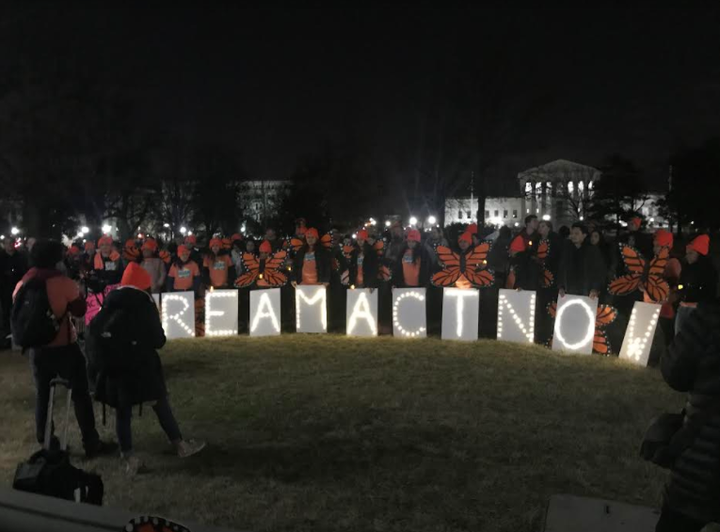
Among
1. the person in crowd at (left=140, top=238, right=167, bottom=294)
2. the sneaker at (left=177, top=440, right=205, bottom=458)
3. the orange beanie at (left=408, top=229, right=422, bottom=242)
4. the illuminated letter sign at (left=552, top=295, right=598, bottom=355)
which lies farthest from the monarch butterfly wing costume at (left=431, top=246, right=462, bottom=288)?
the sneaker at (left=177, top=440, right=205, bottom=458)

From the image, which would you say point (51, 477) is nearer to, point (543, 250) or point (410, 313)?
point (410, 313)

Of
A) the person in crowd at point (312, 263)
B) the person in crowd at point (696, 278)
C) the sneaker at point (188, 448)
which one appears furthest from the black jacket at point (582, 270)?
the sneaker at point (188, 448)

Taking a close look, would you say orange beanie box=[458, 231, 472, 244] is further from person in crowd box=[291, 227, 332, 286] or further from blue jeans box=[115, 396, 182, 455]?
blue jeans box=[115, 396, 182, 455]

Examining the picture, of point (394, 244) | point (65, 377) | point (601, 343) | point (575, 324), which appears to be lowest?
point (601, 343)

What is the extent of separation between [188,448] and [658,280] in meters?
7.81

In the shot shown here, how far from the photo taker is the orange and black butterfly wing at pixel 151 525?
2.31m

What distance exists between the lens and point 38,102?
26.0m

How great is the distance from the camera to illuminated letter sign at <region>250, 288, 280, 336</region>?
521 inches

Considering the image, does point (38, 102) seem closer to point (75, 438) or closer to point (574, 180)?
point (75, 438)

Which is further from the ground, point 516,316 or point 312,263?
point 312,263

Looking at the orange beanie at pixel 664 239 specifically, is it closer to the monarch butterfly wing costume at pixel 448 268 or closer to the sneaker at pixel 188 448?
the monarch butterfly wing costume at pixel 448 268

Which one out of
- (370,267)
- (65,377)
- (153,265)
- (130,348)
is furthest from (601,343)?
(153,265)

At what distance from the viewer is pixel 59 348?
253 inches

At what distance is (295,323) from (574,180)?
6224cm
